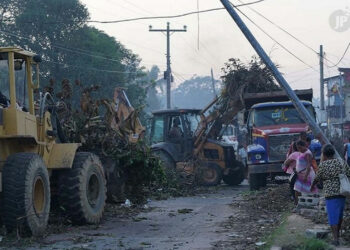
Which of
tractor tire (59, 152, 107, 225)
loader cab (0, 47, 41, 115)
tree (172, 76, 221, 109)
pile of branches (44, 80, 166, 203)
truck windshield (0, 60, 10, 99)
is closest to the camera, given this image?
loader cab (0, 47, 41, 115)

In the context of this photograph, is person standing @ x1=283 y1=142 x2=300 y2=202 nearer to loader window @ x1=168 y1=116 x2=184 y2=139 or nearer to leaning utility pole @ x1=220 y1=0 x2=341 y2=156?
leaning utility pole @ x1=220 y1=0 x2=341 y2=156

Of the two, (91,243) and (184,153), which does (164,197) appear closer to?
(184,153)

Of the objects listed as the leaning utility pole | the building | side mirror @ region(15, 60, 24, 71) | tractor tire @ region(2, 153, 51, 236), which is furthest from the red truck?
the building

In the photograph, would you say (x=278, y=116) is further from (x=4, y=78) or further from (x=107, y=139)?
(x=4, y=78)

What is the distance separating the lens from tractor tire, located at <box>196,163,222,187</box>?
22.1 metres

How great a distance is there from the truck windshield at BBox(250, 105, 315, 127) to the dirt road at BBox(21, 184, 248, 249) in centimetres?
408

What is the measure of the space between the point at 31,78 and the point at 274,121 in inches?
384

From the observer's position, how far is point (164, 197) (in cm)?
1825

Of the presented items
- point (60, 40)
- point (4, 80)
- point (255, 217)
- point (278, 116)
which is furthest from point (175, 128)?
point (60, 40)

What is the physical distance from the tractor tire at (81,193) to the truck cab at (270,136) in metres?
6.92

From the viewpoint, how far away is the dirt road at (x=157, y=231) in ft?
31.6

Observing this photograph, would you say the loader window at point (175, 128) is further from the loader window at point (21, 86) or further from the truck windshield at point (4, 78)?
the truck windshield at point (4, 78)

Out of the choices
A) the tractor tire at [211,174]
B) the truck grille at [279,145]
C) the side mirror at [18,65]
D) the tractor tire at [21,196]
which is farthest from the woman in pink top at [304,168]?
the tractor tire at [211,174]

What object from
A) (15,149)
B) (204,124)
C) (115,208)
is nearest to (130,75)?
(204,124)
